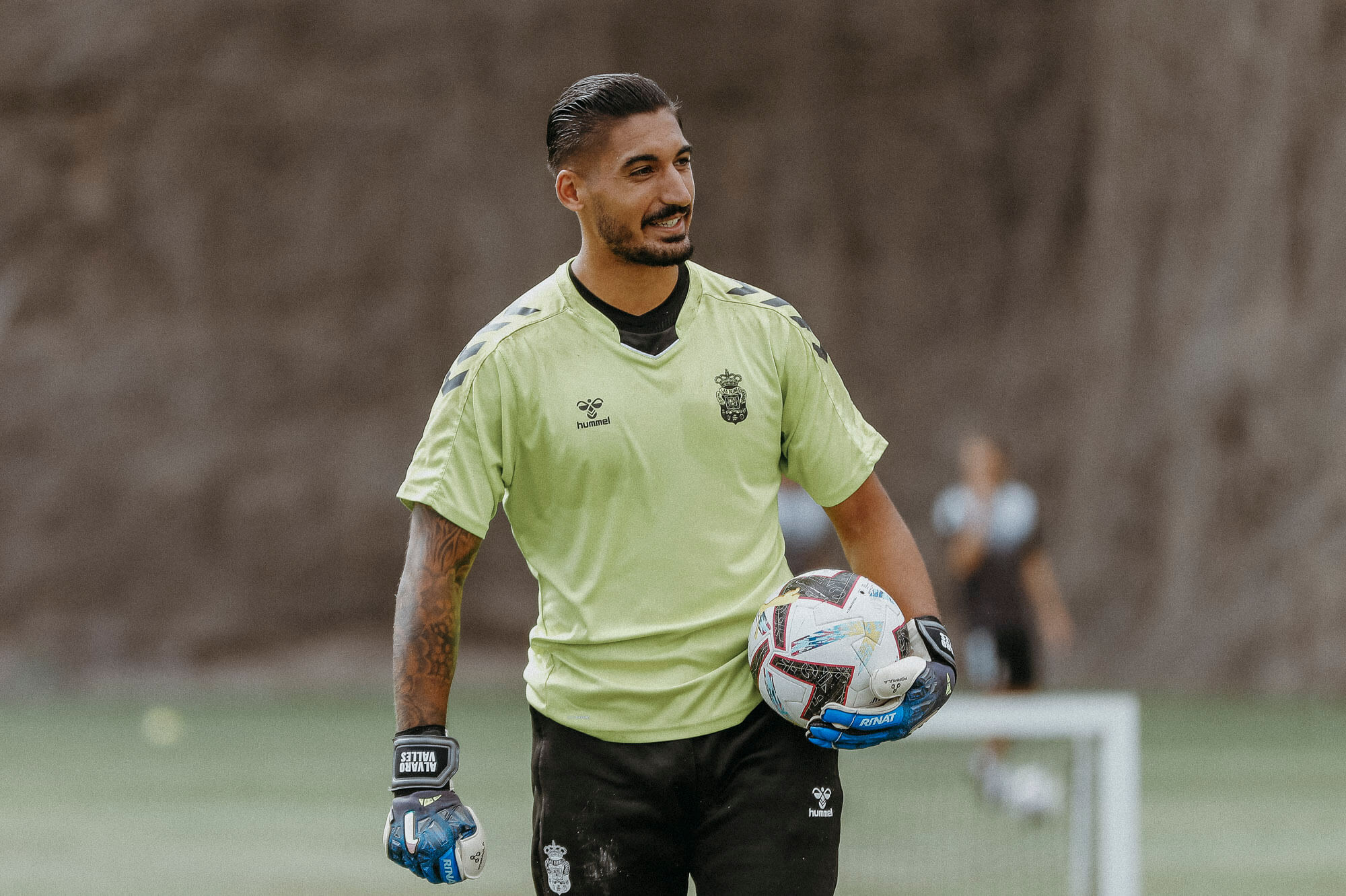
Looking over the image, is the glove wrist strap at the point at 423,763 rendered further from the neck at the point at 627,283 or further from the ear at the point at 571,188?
the ear at the point at 571,188

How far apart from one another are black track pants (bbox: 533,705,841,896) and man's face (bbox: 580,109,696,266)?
3.42 feet

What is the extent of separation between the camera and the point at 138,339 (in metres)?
21.2

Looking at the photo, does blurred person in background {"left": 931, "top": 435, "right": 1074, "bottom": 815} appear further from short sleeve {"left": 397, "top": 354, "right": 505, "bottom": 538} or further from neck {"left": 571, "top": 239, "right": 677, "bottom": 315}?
short sleeve {"left": 397, "top": 354, "right": 505, "bottom": 538}

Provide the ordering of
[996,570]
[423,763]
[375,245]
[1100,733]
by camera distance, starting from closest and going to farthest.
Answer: [423,763], [1100,733], [996,570], [375,245]

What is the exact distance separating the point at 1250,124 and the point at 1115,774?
14.3 meters

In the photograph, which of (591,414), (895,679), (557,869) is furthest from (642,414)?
(557,869)

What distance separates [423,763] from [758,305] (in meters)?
1.26

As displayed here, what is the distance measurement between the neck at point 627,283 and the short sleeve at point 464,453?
316mm

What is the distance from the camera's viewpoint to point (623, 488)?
3594 millimetres

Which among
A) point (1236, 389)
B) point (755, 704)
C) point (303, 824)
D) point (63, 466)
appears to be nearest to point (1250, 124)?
point (1236, 389)

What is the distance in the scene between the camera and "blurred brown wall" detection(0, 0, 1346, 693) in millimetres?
21141

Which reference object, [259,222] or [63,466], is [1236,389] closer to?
[259,222]

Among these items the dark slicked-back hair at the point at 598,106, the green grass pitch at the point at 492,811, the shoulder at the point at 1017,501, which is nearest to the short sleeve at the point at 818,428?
the dark slicked-back hair at the point at 598,106

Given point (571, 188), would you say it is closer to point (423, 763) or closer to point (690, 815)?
point (423, 763)
